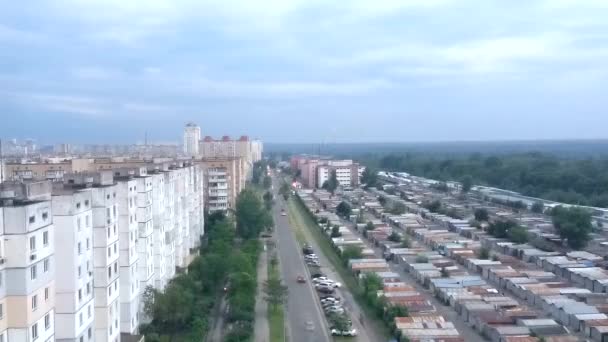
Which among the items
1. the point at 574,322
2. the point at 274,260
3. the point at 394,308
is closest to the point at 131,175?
the point at 394,308

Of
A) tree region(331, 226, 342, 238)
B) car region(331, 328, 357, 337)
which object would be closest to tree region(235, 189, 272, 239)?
tree region(331, 226, 342, 238)

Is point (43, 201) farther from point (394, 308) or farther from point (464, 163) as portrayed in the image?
point (464, 163)

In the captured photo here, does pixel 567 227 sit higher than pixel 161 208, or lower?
lower

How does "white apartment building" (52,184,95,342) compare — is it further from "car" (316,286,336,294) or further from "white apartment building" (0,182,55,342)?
"car" (316,286,336,294)

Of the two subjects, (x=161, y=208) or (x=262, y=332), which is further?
(x=161, y=208)

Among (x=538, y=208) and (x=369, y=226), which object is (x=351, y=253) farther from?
(x=538, y=208)

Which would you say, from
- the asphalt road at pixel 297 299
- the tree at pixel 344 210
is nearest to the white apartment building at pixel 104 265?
the asphalt road at pixel 297 299

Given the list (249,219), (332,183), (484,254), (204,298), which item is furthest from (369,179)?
(204,298)
